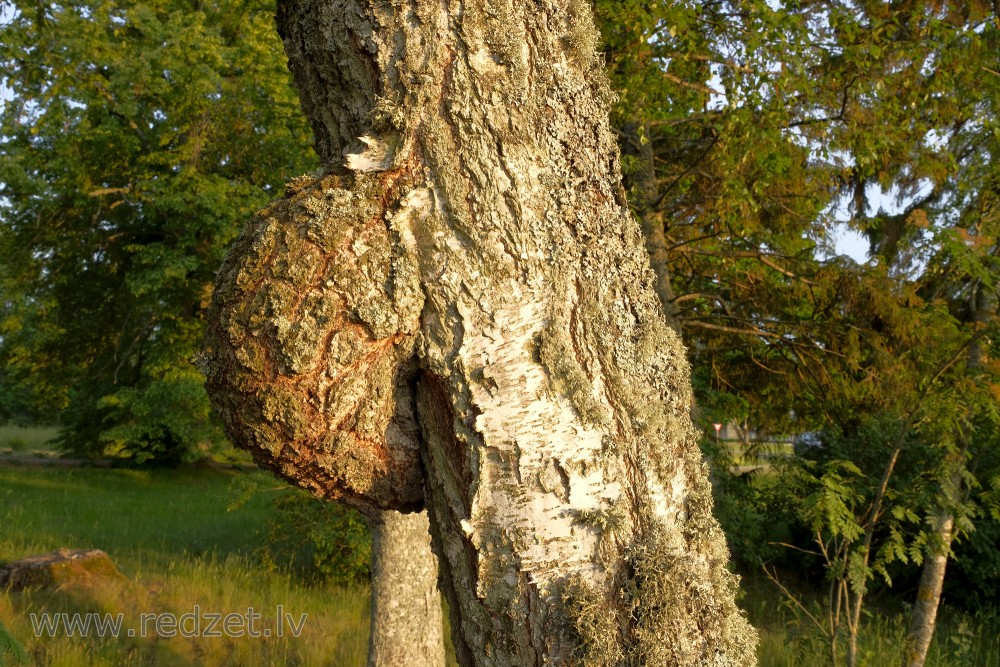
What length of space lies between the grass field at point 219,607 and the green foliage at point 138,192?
343cm

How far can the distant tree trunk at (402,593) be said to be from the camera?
4113 millimetres

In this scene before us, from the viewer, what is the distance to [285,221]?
5.51 feet

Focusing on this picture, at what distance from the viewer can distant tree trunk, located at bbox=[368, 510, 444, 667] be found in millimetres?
4113

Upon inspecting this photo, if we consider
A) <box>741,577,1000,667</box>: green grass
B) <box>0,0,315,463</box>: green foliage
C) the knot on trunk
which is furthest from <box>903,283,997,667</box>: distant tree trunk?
<box>0,0,315,463</box>: green foliage

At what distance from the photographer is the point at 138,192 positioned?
14.6m

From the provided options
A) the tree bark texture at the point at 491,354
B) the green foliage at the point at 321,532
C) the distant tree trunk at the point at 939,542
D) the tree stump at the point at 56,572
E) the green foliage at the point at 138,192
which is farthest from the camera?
the green foliage at the point at 138,192

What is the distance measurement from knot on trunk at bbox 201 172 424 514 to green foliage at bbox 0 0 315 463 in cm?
1022

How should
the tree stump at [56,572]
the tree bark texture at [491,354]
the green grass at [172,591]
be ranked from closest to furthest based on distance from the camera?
the tree bark texture at [491,354]
the green grass at [172,591]
the tree stump at [56,572]

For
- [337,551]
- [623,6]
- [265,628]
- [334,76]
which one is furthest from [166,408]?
[334,76]

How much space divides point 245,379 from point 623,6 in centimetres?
521

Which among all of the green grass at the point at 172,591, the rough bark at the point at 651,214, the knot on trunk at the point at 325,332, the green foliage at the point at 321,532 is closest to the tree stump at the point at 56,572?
the green grass at the point at 172,591

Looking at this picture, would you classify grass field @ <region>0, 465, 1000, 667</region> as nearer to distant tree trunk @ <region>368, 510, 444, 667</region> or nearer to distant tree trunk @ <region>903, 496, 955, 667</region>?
distant tree trunk @ <region>903, 496, 955, 667</region>

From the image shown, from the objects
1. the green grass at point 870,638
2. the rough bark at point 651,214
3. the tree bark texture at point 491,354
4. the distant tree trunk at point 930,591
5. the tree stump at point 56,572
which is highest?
the rough bark at point 651,214

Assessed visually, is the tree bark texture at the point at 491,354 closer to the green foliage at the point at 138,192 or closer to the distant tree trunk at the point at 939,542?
the distant tree trunk at the point at 939,542
